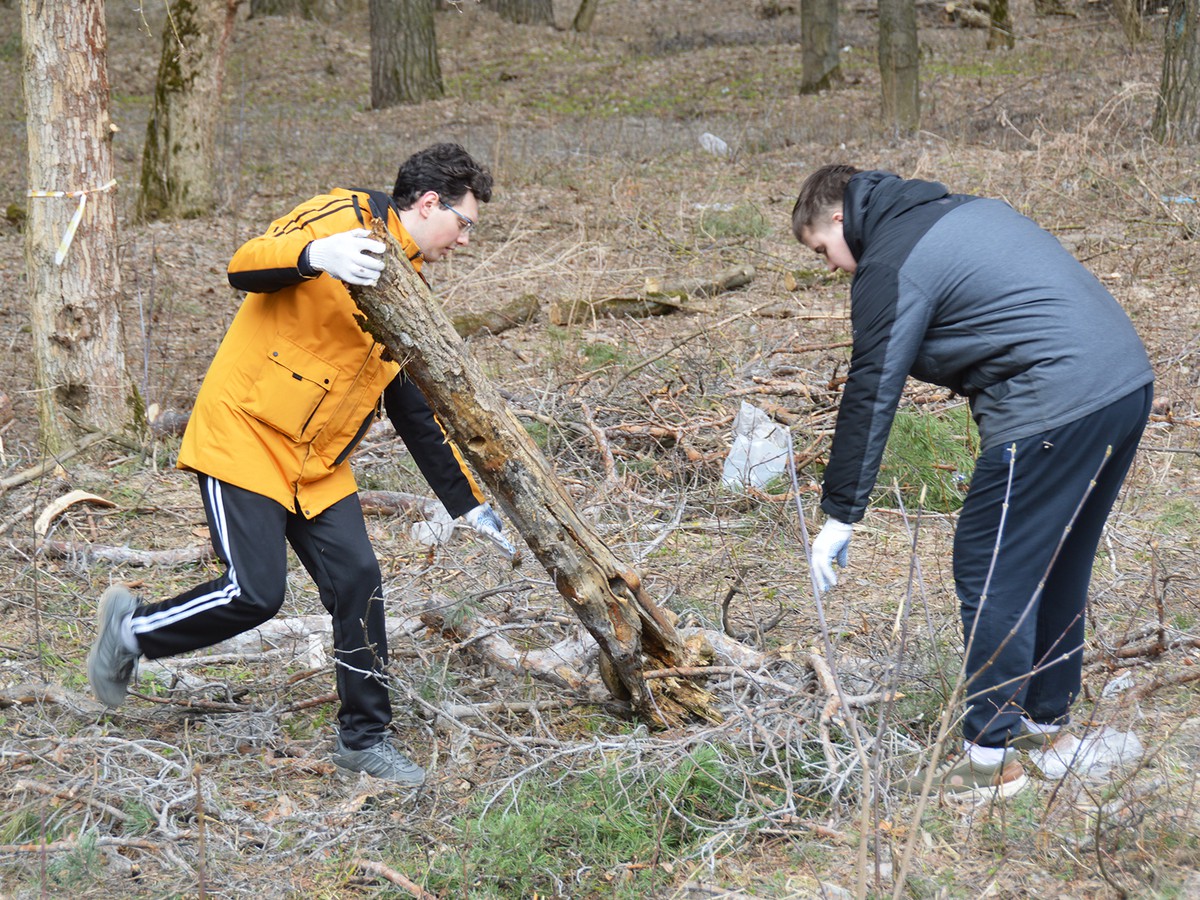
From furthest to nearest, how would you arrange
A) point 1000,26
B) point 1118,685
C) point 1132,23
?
point 1000,26
point 1132,23
point 1118,685

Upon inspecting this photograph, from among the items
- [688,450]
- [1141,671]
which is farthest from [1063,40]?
[1141,671]

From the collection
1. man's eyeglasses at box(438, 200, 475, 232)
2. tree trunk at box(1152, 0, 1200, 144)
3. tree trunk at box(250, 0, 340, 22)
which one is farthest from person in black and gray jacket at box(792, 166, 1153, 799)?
tree trunk at box(250, 0, 340, 22)

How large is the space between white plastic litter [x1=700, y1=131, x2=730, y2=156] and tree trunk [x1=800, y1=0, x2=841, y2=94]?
13.9 feet

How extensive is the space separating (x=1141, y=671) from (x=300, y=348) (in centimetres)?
269

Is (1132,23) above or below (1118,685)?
above

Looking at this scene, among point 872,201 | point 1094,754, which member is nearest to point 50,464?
point 872,201

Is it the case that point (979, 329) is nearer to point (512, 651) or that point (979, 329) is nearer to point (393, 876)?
point (512, 651)

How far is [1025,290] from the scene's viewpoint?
2.70m

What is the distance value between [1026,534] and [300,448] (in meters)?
1.86

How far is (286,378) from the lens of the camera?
114 inches

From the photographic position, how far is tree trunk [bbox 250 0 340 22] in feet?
68.9

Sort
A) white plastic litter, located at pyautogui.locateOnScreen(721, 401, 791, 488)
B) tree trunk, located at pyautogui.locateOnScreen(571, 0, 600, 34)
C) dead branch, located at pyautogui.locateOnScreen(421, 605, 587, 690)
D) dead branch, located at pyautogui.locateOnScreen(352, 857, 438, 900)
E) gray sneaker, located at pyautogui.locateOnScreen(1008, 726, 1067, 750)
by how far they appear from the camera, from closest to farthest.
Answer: dead branch, located at pyautogui.locateOnScreen(352, 857, 438, 900)
gray sneaker, located at pyautogui.locateOnScreen(1008, 726, 1067, 750)
dead branch, located at pyautogui.locateOnScreen(421, 605, 587, 690)
white plastic litter, located at pyautogui.locateOnScreen(721, 401, 791, 488)
tree trunk, located at pyautogui.locateOnScreen(571, 0, 600, 34)

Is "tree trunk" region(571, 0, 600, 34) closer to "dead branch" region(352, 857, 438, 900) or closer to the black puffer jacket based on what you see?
the black puffer jacket

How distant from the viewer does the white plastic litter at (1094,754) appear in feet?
9.59
